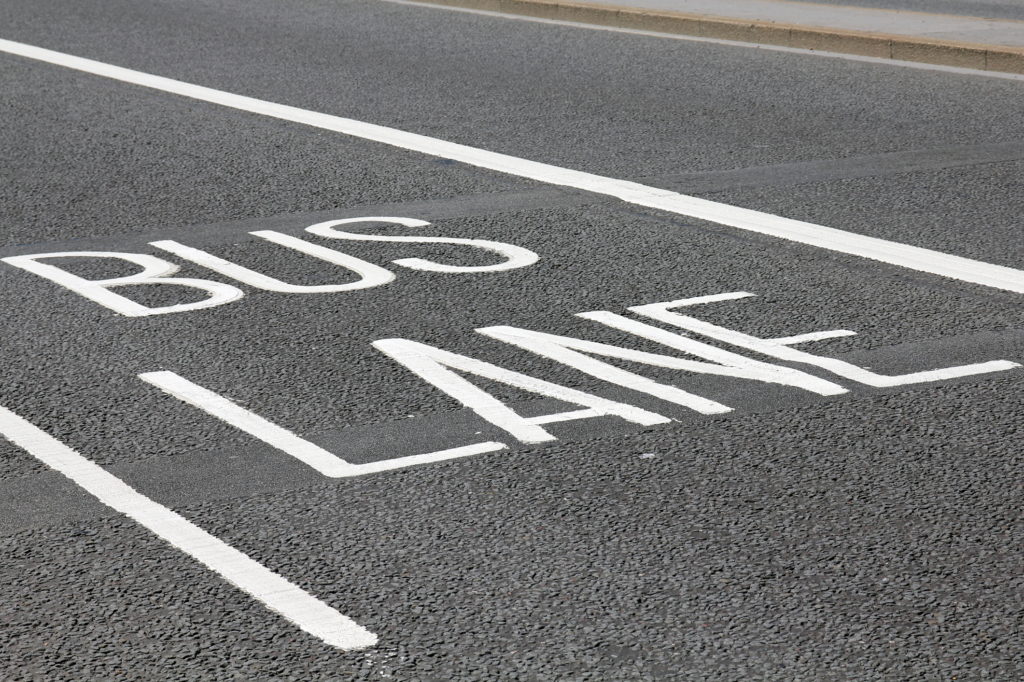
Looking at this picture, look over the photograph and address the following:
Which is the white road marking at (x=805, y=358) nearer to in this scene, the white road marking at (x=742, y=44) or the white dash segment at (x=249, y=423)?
the white dash segment at (x=249, y=423)

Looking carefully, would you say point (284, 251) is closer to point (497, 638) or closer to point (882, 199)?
point (882, 199)

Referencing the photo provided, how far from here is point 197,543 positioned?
3.88 meters

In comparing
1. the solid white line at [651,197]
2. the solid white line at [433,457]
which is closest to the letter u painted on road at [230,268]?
the solid white line at [651,197]

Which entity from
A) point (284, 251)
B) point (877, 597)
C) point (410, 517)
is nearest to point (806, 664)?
point (877, 597)

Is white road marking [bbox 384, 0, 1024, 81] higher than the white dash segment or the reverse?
higher

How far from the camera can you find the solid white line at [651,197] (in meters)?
6.64

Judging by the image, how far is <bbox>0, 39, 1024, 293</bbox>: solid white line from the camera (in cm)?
664

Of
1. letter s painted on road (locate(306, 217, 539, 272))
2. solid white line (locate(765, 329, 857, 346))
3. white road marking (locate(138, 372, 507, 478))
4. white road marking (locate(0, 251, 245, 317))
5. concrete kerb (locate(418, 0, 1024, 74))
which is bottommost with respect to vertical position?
white road marking (locate(0, 251, 245, 317))

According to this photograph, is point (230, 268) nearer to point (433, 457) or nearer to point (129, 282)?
point (129, 282)

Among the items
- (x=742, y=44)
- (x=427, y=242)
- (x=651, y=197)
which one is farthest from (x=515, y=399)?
(x=742, y=44)

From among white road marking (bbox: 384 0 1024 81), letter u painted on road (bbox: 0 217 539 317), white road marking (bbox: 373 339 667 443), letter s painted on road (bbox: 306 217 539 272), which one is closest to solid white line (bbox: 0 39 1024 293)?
letter s painted on road (bbox: 306 217 539 272)

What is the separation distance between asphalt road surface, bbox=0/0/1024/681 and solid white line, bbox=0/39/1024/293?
1.6 inches

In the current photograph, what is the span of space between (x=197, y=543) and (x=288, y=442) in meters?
0.74

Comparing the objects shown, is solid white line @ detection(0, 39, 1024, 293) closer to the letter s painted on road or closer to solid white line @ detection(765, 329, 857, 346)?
solid white line @ detection(765, 329, 857, 346)
